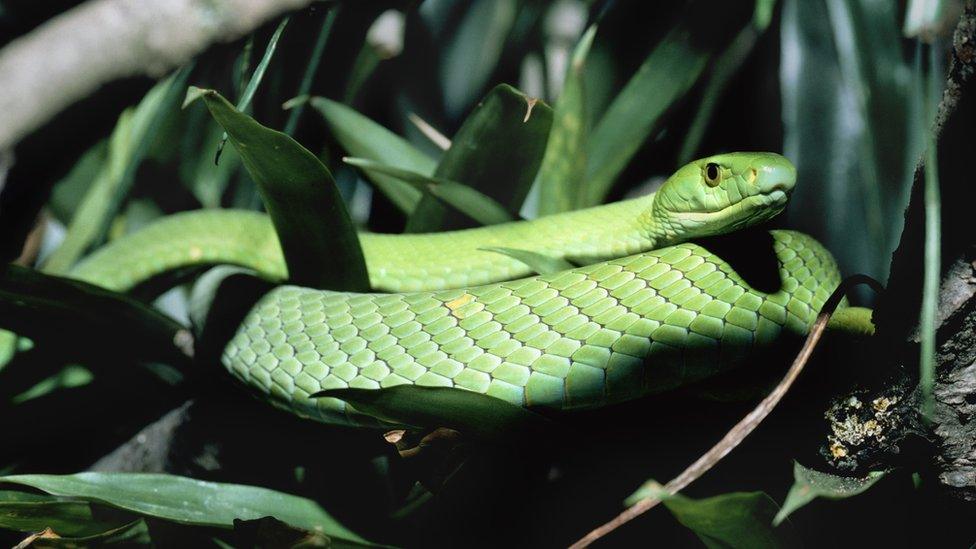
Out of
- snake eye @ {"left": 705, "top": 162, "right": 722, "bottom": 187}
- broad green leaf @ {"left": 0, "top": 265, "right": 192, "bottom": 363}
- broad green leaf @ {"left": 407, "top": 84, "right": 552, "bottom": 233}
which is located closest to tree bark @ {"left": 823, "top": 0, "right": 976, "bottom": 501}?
snake eye @ {"left": 705, "top": 162, "right": 722, "bottom": 187}

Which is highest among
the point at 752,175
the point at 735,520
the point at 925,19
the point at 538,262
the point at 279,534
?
the point at 925,19

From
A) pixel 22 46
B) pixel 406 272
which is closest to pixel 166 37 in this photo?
pixel 22 46

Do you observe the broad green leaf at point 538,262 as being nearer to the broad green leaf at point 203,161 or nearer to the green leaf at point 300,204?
the green leaf at point 300,204

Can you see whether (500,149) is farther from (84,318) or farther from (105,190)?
(105,190)

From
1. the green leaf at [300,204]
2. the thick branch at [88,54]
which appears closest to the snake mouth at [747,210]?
the green leaf at [300,204]

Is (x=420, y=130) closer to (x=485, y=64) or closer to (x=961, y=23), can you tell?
(x=485, y=64)

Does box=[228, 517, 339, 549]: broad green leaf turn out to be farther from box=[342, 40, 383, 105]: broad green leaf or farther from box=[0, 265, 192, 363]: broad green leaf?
box=[342, 40, 383, 105]: broad green leaf

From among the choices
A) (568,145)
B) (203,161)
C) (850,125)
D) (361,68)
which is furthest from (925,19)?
(203,161)

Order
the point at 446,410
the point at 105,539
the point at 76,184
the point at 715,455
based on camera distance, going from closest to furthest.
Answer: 1. the point at 715,455
2. the point at 446,410
3. the point at 105,539
4. the point at 76,184
